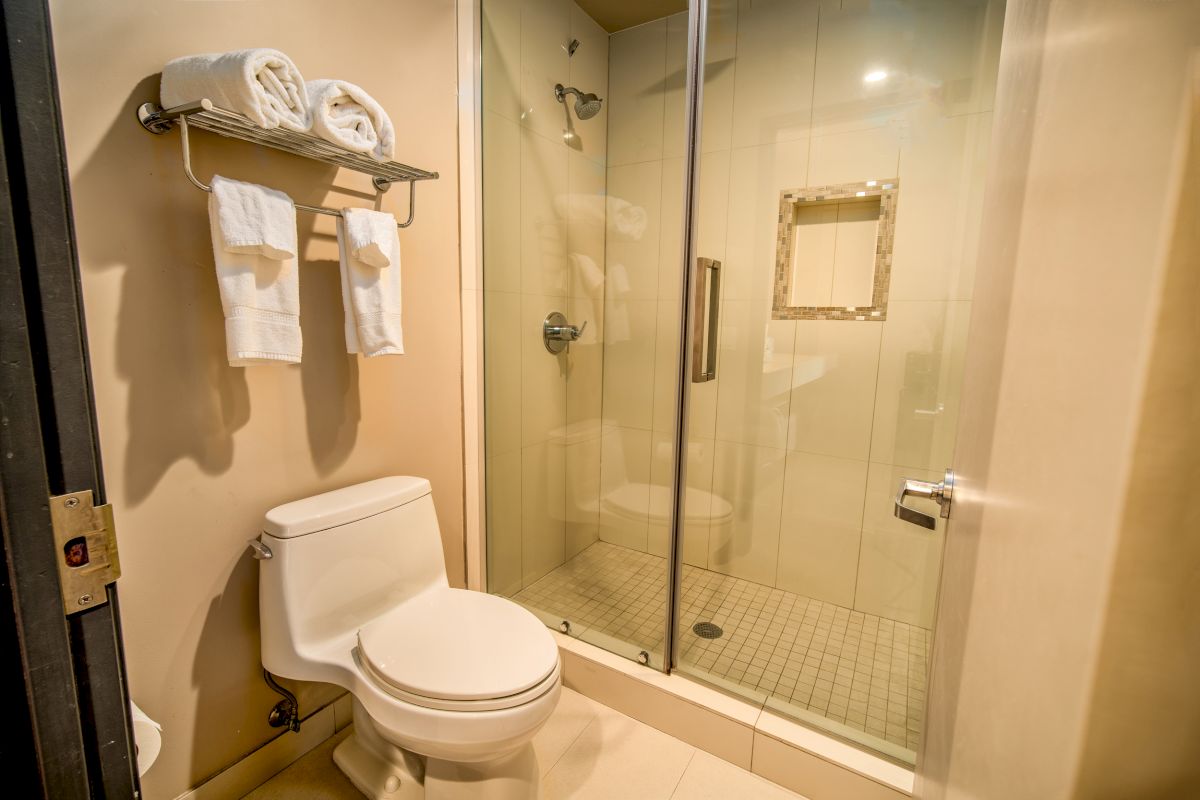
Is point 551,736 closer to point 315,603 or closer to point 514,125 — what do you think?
point 315,603

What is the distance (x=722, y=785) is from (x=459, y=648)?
2.77 ft

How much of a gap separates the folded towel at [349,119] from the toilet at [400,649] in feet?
2.93

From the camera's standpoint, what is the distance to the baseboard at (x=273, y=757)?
129 cm

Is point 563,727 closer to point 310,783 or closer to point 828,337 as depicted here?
point 310,783

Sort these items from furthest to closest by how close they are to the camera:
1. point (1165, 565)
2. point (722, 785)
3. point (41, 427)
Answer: point (722, 785) < point (41, 427) < point (1165, 565)

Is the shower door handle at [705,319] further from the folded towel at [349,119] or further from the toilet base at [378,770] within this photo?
the toilet base at [378,770]

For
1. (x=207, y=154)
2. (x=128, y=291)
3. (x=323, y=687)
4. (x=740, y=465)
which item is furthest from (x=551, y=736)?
(x=207, y=154)

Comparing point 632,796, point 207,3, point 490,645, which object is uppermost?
point 207,3

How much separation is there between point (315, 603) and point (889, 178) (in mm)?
2161

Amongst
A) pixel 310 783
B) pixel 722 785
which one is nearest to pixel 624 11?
pixel 722 785

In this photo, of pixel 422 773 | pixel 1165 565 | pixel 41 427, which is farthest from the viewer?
pixel 422 773

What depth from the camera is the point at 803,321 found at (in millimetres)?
1944

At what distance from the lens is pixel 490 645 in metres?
1.24

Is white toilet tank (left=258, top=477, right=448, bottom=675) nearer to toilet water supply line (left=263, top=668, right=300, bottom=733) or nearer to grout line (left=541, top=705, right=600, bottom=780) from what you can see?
toilet water supply line (left=263, top=668, right=300, bottom=733)
